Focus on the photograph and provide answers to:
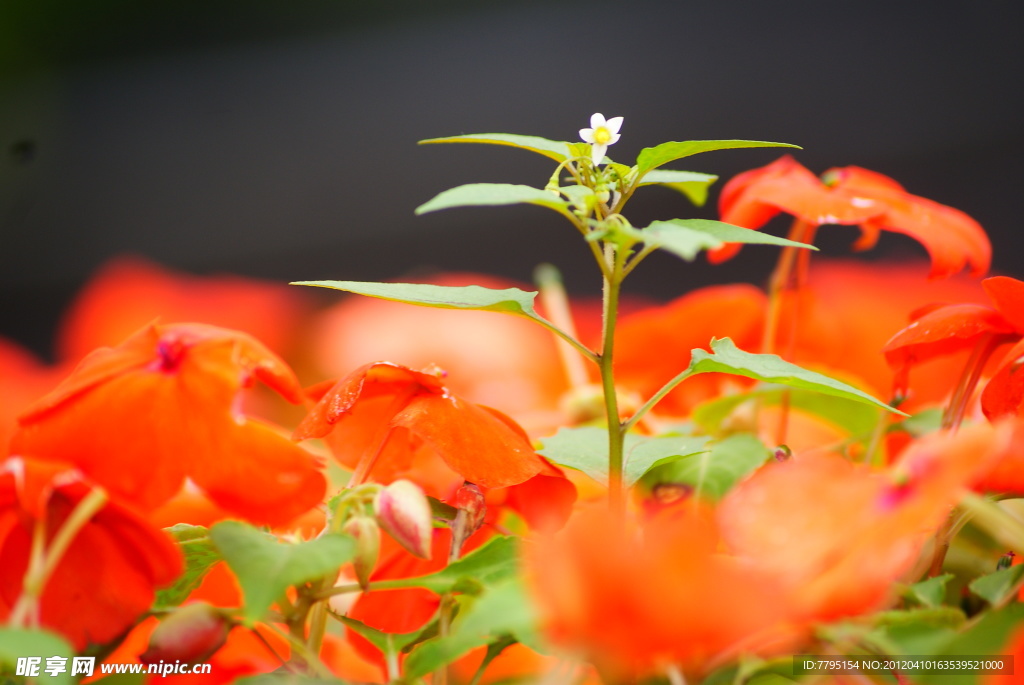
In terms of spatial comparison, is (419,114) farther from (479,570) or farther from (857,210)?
(479,570)


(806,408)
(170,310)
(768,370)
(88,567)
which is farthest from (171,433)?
(170,310)

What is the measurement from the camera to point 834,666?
0.19 m

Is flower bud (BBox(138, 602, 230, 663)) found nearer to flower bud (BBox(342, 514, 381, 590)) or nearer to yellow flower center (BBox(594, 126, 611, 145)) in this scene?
flower bud (BBox(342, 514, 381, 590))

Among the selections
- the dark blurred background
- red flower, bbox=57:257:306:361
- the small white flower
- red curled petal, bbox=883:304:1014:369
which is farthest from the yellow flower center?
the dark blurred background

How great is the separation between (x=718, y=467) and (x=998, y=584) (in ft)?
0.31

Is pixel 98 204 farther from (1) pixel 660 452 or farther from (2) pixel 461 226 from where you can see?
(1) pixel 660 452

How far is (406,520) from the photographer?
0.21 metres

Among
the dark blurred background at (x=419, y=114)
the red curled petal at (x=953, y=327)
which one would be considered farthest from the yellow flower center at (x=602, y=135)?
the dark blurred background at (x=419, y=114)

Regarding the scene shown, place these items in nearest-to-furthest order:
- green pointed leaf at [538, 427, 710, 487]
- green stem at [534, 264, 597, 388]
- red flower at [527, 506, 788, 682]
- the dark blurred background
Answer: red flower at [527, 506, 788, 682], green pointed leaf at [538, 427, 710, 487], green stem at [534, 264, 597, 388], the dark blurred background

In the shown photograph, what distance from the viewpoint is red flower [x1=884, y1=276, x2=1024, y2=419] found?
24 cm

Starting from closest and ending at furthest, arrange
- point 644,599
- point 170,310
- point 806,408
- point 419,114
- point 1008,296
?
1. point 644,599
2. point 1008,296
3. point 806,408
4. point 170,310
5. point 419,114

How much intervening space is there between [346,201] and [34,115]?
42 centimetres

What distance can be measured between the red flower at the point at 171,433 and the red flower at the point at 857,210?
146 millimetres

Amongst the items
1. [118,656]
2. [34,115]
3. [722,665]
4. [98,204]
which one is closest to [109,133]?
[98,204]
